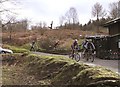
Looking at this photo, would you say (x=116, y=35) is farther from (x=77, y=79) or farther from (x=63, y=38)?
(x=63, y=38)

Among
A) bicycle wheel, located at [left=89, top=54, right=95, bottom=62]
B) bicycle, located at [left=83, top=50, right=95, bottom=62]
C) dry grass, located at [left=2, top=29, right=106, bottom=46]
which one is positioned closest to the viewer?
bicycle, located at [left=83, top=50, right=95, bottom=62]

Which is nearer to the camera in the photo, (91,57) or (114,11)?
(91,57)

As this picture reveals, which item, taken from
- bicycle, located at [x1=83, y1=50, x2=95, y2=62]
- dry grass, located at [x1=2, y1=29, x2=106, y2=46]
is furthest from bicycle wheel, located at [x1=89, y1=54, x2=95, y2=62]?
dry grass, located at [x1=2, y1=29, x2=106, y2=46]

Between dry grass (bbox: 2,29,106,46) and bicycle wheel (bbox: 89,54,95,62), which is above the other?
dry grass (bbox: 2,29,106,46)

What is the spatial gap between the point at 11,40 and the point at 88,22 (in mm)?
30894

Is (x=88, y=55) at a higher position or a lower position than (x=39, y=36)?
lower

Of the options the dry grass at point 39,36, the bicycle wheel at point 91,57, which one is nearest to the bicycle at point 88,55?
the bicycle wheel at point 91,57

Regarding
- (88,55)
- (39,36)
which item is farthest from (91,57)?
(39,36)

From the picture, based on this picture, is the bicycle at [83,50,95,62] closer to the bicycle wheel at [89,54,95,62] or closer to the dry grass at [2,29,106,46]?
the bicycle wheel at [89,54,95,62]

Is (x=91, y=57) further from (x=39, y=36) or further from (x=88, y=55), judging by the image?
(x=39, y=36)

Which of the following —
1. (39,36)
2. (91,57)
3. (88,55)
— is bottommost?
(91,57)

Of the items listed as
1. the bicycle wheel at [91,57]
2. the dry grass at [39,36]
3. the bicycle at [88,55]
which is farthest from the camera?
the dry grass at [39,36]

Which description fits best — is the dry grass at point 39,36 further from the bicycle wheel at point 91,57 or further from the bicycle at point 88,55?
the bicycle at point 88,55

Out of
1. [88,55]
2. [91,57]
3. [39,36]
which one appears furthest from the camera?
[39,36]
